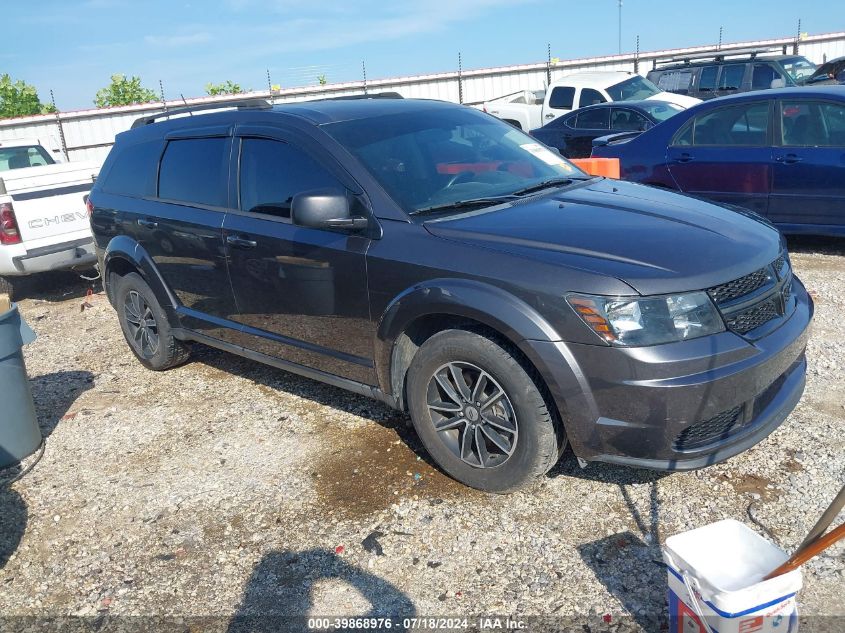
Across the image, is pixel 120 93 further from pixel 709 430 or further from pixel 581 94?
pixel 709 430

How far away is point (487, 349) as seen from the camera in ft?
10.7

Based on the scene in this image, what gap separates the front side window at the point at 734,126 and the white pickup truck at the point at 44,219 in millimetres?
6466

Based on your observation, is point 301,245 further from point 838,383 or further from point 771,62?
point 771,62

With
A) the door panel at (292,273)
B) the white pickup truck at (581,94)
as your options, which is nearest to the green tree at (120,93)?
the white pickup truck at (581,94)

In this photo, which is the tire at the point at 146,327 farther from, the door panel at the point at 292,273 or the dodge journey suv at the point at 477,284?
the door panel at the point at 292,273

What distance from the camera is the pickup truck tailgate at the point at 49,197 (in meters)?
7.74

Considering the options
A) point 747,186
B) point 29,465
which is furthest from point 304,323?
point 747,186

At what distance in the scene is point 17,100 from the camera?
28.7m

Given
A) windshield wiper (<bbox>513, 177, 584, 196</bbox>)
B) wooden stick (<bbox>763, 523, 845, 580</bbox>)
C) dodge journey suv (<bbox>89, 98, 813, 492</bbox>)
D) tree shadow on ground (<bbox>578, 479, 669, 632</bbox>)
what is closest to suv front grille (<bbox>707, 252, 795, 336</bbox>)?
dodge journey suv (<bbox>89, 98, 813, 492</bbox>)

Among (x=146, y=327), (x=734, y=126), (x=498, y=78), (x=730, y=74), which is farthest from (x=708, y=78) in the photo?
(x=146, y=327)

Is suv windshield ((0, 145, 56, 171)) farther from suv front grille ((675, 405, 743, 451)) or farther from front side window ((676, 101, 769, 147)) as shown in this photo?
suv front grille ((675, 405, 743, 451))

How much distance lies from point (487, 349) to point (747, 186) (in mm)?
5185

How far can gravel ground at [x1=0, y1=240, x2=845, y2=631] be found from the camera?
2.96 m

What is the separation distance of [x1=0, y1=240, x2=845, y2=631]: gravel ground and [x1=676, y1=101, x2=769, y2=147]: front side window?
3.22 meters
